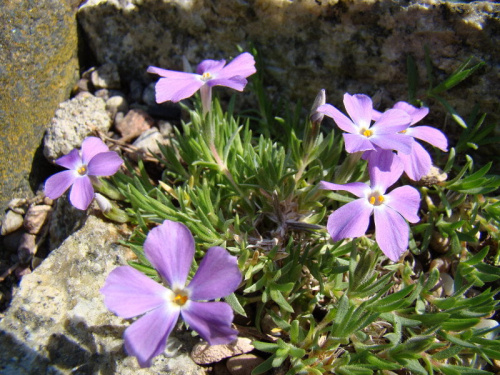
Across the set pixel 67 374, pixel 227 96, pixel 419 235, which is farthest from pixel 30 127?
pixel 419 235

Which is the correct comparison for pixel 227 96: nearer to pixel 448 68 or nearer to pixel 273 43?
pixel 273 43

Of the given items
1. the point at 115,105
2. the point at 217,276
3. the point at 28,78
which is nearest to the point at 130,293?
the point at 217,276

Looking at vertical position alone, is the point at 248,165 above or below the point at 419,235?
above

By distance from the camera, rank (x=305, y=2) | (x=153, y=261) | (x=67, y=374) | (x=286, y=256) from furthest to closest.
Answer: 1. (x=305, y=2)
2. (x=286, y=256)
3. (x=67, y=374)
4. (x=153, y=261)

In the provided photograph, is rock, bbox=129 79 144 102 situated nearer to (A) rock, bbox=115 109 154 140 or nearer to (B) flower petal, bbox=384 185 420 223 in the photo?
(A) rock, bbox=115 109 154 140

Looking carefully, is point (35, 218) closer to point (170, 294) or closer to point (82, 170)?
point (82, 170)

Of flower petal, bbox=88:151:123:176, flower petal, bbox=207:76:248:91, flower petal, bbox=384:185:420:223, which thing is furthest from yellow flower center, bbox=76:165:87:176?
flower petal, bbox=384:185:420:223

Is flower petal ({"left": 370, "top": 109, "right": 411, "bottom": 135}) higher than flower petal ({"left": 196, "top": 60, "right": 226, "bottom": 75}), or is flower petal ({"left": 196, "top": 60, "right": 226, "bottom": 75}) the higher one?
flower petal ({"left": 196, "top": 60, "right": 226, "bottom": 75})
